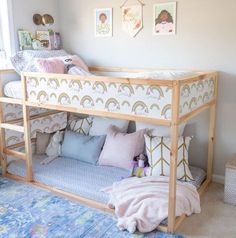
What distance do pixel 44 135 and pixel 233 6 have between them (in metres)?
2.24

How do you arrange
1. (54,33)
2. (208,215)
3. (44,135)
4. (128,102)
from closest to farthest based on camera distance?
(128,102), (208,215), (44,135), (54,33)

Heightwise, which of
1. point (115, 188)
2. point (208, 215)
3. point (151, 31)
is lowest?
point (208, 215)

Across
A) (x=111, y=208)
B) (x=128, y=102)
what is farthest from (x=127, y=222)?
(x=128, y=102)

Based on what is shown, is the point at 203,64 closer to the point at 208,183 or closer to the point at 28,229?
the point at 208,183

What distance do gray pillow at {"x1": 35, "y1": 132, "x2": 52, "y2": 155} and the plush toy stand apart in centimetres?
107

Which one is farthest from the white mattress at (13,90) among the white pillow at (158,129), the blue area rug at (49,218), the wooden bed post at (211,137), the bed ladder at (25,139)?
the wooden bed post at (211,137)

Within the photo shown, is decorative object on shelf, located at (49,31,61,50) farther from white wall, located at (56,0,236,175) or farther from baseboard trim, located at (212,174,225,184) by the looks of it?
baseboard trim, located at (212,174,225,184)

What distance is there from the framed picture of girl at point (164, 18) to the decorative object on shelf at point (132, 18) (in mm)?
160

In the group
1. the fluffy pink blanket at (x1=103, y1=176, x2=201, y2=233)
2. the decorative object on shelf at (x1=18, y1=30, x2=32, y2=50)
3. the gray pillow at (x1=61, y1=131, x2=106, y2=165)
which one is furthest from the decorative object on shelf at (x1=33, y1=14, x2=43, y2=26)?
the fluffy pink blanket at (x1=103, y1=176, x2=201, y2=233)

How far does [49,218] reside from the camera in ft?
7.54

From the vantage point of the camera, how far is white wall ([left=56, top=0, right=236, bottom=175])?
266 centimetres

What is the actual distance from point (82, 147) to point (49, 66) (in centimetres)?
88

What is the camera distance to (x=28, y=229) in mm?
2168

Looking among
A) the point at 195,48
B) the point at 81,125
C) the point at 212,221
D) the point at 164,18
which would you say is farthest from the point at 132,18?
the point at 212,221
